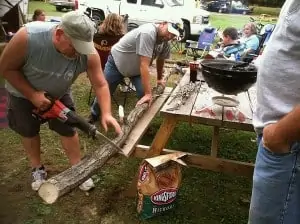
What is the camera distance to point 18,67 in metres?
2.85

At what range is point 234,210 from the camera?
3443 millimetres

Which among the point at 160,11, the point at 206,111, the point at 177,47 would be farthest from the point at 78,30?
the point at 160,11

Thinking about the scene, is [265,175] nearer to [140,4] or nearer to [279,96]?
[279,96]

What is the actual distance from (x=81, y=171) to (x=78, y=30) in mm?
1051

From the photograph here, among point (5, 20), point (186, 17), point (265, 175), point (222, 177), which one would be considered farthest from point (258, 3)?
point (265, 175)

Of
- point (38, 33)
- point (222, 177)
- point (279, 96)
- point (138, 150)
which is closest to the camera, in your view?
point (279, 96)

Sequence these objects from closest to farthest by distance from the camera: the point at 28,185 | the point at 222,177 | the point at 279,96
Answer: the point at 279,96
the point at 28,185
the point at 222,177

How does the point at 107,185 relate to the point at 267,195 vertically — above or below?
below

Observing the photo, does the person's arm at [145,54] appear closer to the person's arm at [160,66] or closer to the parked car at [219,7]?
the person's arm at [160,66]

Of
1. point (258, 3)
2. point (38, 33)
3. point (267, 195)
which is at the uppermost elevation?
point (38, 33)

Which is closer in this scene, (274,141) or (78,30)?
(274,141)

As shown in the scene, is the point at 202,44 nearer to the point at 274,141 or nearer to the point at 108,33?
the point at 108,33

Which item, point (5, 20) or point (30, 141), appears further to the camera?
point (5, 20)

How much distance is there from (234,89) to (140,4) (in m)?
11.3
